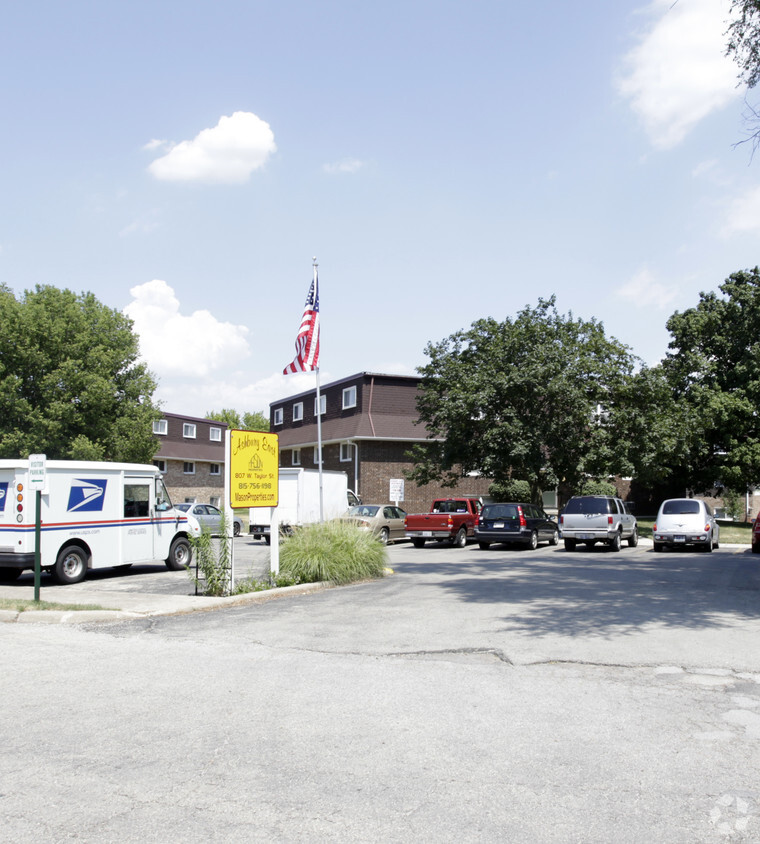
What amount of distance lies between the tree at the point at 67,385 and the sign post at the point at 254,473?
21.6 metres

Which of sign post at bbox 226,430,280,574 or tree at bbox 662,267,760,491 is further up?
tree at bbox 662,267,760,491

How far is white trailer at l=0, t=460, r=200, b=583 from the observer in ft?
45.9

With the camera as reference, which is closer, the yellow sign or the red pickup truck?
the yellow sign

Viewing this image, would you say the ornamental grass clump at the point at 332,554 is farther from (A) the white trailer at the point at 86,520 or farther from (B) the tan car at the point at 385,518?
(B) the tan car at the point at 385,518

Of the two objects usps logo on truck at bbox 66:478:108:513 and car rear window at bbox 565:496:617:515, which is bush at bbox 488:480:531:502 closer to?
car rear window at bbox 565:496:617:515

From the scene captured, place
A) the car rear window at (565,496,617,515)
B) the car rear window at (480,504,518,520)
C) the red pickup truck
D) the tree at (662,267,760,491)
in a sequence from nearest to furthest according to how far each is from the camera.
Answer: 1. the car rear window at (480,504,518,520)
2. the car rear window at (565,496,617,515)
3. the red pickup truck
4. the tree at (662,267,760,491)

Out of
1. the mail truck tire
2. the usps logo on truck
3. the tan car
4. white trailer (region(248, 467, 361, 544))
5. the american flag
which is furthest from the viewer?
white trailer (region(248, 467, 361, 544))

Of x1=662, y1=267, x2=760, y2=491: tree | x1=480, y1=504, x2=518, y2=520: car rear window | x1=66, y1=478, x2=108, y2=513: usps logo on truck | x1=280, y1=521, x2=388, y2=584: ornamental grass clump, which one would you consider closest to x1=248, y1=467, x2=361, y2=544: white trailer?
x1=480, y1=504, x2=518, y2=520: car rear window

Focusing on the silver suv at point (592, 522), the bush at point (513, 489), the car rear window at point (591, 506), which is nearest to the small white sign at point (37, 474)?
the silver suv at point (592, 522)

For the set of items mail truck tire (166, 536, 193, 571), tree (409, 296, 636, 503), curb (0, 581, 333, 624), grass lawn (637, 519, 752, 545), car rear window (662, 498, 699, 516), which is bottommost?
grass lawn (637, 519, 752, 545)

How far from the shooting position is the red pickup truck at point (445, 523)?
2678 cm

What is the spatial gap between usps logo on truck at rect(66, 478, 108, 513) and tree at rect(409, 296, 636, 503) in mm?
18313

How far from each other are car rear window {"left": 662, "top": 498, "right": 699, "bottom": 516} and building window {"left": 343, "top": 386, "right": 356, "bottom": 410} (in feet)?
65.6

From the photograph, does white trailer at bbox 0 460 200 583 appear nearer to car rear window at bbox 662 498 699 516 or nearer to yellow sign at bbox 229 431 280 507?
yellow sign at bbox 229 431 280 507
